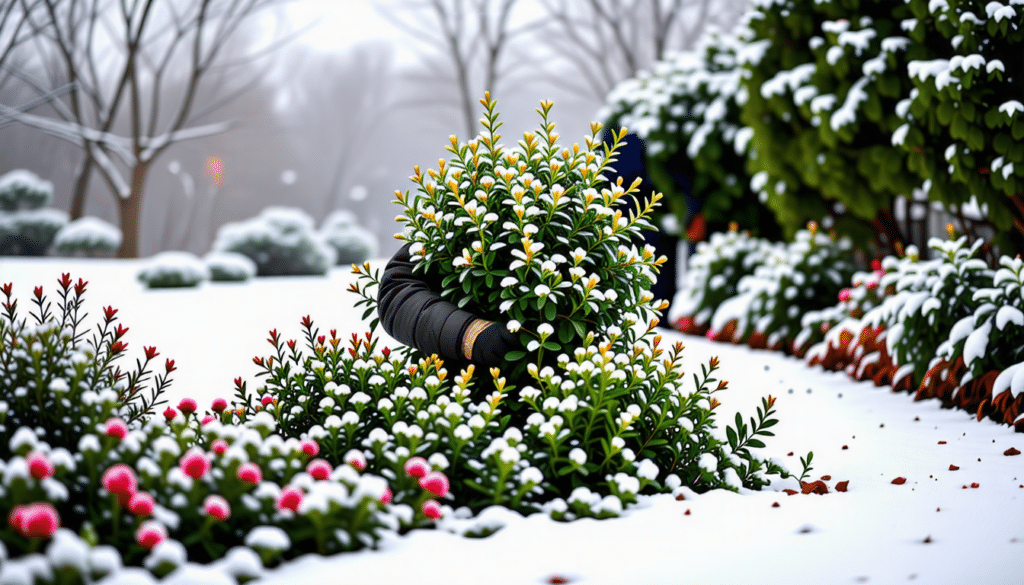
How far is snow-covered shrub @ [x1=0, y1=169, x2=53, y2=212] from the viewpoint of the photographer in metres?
17.5

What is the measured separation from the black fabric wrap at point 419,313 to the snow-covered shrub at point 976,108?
3.81m

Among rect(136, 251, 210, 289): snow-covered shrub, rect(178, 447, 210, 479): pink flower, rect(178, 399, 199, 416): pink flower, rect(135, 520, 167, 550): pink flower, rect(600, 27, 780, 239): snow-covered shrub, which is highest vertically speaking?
rect(600, 27, 780, 239): snow-covered shrub

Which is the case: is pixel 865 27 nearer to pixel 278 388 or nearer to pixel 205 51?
pixel 278 388

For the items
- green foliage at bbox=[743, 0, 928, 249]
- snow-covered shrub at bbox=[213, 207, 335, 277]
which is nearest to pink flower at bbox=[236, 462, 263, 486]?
green foliage at bbox=[743, 0, 928, 249]

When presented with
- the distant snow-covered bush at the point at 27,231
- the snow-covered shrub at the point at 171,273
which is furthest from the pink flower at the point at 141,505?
the distant snow-covered bush at the point at 27,231

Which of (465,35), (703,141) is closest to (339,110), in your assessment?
(465,35)

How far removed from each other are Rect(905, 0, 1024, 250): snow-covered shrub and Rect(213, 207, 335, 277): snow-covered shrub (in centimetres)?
1224

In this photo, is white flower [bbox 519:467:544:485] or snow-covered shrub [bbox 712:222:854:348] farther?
snow-covered shrub [bbox 712:222:854:348]

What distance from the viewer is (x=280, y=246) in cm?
A: 1535

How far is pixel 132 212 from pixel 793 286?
56.5 feet

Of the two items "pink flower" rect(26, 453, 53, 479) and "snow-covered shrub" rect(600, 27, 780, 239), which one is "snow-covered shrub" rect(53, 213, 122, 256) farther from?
"pink flower" rect(26, 453, 53, 479)

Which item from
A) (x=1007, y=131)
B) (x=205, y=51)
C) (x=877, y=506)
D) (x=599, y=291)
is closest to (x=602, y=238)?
(x=599, y=291)

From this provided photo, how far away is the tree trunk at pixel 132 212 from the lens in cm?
1880

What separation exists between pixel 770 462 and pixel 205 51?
28.6 m
